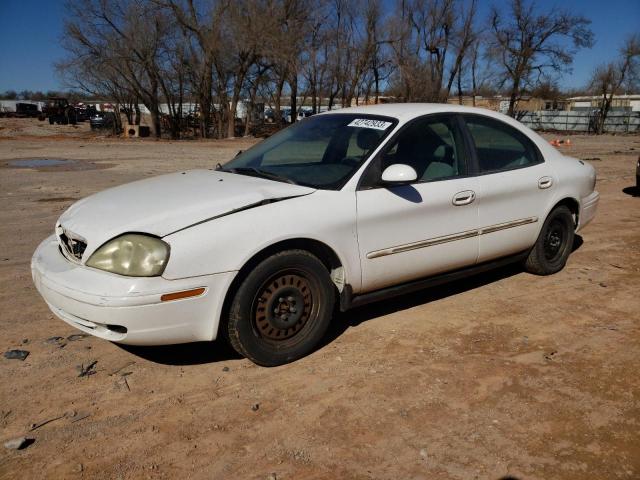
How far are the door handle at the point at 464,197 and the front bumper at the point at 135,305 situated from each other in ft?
6.08

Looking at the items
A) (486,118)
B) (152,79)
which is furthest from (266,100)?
(486,118)

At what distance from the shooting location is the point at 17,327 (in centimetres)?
391

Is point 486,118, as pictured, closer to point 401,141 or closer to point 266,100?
point 401,141

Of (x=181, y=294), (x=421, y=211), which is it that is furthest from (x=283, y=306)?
(x=421, y=211)

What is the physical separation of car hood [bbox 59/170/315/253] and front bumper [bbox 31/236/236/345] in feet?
0.84

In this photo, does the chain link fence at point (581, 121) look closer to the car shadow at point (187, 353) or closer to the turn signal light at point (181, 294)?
the car shadow at point (187, 353)

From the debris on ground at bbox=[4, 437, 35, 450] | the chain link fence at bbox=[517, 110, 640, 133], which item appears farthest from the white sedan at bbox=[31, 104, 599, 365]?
the chain link fence at bbox=[517, 110, 640, 133]

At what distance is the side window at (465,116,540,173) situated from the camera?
14.4ft

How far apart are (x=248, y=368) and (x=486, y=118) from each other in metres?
2.86

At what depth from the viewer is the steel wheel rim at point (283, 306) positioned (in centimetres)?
327

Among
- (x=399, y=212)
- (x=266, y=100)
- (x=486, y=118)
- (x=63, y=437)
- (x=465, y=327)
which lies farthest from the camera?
(x=266, y=100)

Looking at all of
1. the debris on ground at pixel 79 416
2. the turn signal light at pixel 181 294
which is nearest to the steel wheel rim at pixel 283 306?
the turn signal light at pixel 181 294

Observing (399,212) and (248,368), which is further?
(399,212)

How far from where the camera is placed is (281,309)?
3359 mm
